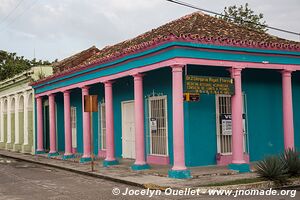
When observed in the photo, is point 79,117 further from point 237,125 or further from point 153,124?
point 237,125

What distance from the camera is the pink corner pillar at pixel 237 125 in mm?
12852

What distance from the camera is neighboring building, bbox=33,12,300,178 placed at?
12312 millimetres

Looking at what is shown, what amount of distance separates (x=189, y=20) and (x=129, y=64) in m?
3.23

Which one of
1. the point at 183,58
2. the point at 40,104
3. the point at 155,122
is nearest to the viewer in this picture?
the point at 183,58

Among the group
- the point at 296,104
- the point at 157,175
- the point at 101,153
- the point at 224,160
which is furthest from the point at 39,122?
the point at 296,104

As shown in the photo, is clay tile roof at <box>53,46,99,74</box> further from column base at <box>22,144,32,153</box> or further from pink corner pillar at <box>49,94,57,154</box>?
column base at <box>22,144,32,153</box>

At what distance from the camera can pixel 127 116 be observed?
17219mm

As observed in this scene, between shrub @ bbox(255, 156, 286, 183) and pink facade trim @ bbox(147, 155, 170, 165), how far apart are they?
4.29 metres

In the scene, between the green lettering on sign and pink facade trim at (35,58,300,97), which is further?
the green lettering on sign

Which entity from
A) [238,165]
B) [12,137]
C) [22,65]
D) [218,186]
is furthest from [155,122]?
[22,65]

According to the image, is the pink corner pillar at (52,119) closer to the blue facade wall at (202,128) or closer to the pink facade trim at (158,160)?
the pink facade trim at (158,160)

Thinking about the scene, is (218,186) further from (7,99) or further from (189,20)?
(7,99)

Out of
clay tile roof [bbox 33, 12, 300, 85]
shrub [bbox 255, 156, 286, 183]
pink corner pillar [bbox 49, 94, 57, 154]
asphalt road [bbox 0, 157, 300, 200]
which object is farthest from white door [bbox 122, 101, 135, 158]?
shrub [bbox 255, 156, 286, 183]

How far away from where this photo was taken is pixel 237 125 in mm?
12898
